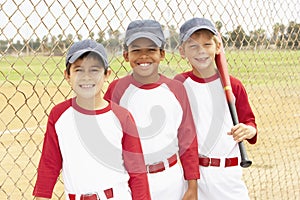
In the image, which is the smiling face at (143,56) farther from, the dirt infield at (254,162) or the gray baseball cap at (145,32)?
the dirt infield at (254,162)

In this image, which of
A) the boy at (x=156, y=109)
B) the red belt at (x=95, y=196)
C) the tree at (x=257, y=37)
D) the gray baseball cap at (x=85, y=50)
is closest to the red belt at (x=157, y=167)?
the boy at (x=156, y=109)

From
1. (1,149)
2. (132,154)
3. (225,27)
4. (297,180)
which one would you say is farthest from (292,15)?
(1,149)

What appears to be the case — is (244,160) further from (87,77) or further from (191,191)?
(87,77)

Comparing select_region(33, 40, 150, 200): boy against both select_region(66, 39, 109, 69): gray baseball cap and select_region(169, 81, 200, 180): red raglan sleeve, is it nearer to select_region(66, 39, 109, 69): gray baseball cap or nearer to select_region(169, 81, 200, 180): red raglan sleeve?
select_region(66, 39, 109, 69): gray baseball cap

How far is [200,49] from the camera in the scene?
103 inches

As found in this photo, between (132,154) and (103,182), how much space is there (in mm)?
167

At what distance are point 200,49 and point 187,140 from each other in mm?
473

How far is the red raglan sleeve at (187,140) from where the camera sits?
2.45 m

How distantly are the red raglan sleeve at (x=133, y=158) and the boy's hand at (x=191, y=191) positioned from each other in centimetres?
34

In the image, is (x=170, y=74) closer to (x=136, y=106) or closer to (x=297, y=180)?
(x=136, y=106)

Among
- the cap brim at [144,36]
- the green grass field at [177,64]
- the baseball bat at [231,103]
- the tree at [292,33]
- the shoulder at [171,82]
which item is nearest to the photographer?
the cap brim at [144,36]

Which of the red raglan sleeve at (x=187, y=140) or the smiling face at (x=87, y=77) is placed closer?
the smiling face at (x=87, y=77)

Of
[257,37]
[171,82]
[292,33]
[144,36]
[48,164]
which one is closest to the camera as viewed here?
[48,164]

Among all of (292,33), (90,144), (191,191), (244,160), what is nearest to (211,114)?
(244,160)
